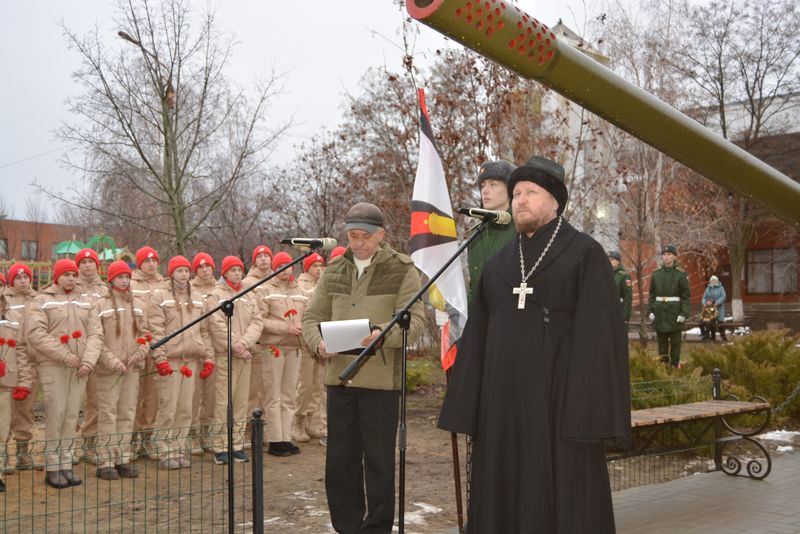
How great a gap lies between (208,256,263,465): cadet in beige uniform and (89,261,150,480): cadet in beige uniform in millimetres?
889

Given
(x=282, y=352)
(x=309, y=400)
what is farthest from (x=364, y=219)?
(x=309, y=400)

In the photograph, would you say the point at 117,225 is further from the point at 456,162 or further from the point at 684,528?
the point at 684,528

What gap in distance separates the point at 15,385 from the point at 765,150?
33212 millimetres

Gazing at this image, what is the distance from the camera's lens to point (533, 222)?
4031mm

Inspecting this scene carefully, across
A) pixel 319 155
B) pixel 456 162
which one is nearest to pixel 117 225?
pixel 319 155

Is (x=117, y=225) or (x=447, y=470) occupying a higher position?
(x=117, y=225)

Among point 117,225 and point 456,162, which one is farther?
point 117,225

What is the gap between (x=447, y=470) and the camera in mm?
8195

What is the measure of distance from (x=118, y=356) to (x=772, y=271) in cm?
3580

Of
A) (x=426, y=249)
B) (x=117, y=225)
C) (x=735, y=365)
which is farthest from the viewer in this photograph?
(x=117, y=225)

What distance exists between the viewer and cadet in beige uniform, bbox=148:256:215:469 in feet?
27.2

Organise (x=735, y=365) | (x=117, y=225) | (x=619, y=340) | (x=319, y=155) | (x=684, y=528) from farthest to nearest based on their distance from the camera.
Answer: (x=117, y=225)
(x=319, y=155)
(x=735, y=365)
(x=684, y=528)
(x=619, y=340)

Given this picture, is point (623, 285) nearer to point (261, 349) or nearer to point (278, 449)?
point (261, 349)

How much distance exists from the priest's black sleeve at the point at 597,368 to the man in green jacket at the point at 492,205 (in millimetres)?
1319
